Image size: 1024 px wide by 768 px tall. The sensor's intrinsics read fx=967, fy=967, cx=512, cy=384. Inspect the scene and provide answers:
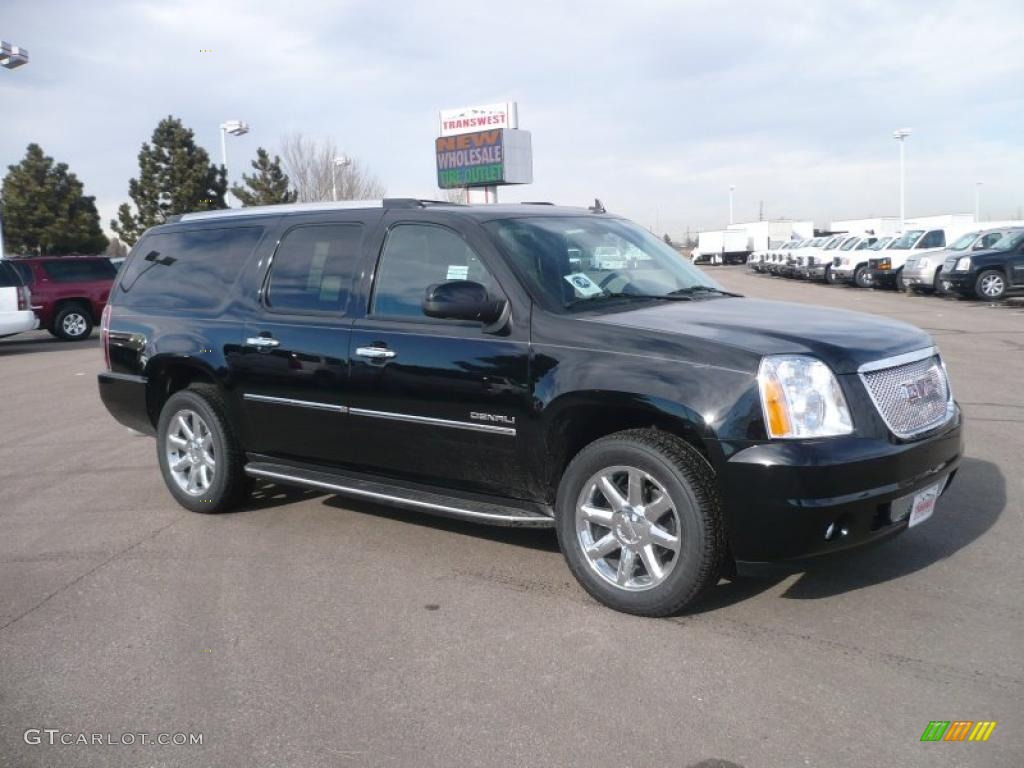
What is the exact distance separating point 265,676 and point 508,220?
263 cm

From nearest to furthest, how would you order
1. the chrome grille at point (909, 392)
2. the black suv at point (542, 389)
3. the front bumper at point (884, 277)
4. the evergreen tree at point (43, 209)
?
the black suv at point (542, 389), the chrome grille at point (909, 392), the front bumper at point (884, 277), the evergreen tree at point (43, 209)

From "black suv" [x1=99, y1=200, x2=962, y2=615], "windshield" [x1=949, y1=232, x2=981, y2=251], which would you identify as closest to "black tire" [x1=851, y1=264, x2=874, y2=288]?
"windshield" [x1=949, y1=232, x2=981, y2=251]

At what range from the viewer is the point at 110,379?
6762 millimetres

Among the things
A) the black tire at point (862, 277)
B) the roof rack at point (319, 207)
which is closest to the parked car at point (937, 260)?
the black tire at point (862, 277)

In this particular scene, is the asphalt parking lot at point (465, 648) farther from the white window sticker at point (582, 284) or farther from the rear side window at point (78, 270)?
the rear side window at point (78, 270)

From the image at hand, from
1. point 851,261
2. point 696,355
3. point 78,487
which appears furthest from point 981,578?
point 851,261

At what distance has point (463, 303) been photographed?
461 cm

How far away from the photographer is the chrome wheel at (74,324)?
20297 millimetres

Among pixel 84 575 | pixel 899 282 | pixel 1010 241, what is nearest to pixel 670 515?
pixel 84 575

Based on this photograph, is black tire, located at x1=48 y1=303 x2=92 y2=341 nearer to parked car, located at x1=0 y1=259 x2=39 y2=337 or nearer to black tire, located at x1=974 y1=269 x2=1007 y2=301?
parked car, located at x1=0 y1=259 x2=39 y2=337

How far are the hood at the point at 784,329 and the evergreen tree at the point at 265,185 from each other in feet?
133

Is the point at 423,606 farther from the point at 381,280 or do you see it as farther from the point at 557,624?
the point at 381,280

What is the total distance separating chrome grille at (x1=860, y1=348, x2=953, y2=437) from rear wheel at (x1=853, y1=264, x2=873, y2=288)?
95.2 feet

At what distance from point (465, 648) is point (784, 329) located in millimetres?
1989
